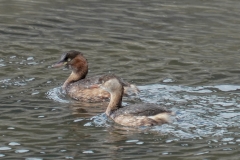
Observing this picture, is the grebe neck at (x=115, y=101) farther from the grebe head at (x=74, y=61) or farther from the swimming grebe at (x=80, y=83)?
the grebe head at (x=74, y=61)

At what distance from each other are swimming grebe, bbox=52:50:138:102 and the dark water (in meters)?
Result: 0.22

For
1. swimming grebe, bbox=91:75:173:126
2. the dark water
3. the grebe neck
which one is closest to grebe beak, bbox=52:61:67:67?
the dark water

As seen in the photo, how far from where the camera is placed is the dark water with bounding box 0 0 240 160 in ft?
34.4

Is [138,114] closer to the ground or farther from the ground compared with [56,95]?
farther from the ground

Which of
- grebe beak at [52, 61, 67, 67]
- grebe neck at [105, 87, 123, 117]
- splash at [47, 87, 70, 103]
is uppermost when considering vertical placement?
grebe beak at [52, 61, 67, 67]

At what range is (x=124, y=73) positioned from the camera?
14492 millimetres

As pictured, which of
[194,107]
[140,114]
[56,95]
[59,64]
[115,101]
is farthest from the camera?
[59,64]

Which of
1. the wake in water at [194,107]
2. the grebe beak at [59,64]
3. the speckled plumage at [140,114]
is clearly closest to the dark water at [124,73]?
the wake in water at [194,107]

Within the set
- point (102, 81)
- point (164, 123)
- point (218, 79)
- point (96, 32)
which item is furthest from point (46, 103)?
point (96, 32)

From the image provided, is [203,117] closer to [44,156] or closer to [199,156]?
[199,156]

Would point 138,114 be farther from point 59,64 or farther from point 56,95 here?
point 59,64

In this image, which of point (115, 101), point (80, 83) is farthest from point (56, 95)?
point (115, 101)

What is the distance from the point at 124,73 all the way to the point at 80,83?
1.09 meters

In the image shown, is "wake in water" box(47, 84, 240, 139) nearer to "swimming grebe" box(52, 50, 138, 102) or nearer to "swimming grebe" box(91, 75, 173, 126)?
"swimming grebe" box(91, 75, 173, 126)
